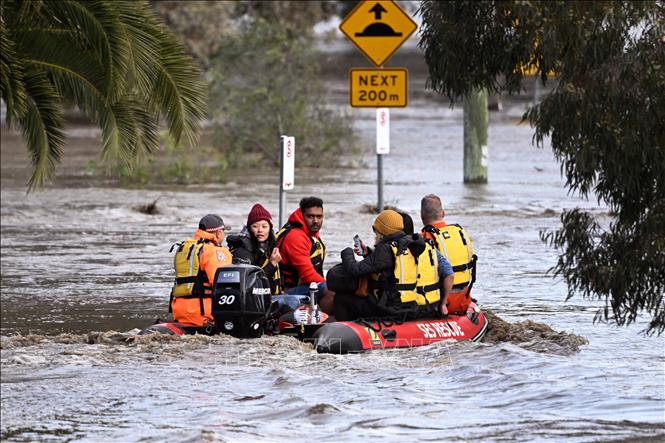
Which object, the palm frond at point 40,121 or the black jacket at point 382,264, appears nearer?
the black jacket at point 382,264

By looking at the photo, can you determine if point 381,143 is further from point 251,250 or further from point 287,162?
point 251,250

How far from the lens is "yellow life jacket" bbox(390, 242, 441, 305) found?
1225 centimetres

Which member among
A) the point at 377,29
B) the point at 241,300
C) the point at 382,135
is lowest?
the point at 241,300

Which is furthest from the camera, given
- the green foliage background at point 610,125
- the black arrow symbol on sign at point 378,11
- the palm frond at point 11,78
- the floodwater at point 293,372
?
the black arrow symbol on sign at point 378,11

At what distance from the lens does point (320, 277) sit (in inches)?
527

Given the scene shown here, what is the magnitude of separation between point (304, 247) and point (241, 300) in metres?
1.37

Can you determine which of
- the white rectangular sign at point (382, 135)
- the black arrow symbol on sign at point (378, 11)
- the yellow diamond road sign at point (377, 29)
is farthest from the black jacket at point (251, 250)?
the white rectangular sign at point (382, 135)

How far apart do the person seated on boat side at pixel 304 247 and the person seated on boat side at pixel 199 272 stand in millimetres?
878

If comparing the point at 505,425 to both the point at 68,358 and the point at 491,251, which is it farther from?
the point at 491,251

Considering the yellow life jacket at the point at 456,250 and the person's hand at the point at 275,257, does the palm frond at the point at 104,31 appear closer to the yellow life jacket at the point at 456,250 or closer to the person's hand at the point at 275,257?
the person's hand at the point at 275,257

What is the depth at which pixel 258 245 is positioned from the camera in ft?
43.3

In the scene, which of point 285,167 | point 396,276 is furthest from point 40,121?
point 396,276

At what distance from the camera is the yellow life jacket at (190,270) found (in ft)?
40.4

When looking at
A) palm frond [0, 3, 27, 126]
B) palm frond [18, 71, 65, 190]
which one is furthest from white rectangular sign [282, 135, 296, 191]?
palm frond [0, 3, 27, 126]
